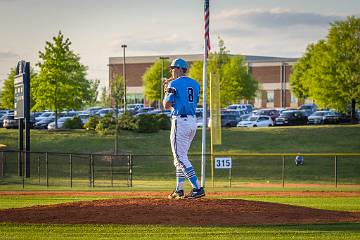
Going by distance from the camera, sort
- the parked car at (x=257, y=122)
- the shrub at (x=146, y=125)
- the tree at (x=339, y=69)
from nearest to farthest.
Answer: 1. the shrub at (x=146, y=125)
2. the tree at (x=339, y=69)
3. the parked car at (x=257, y=122)

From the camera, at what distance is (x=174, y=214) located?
1307cm

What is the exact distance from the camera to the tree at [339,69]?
58.5 metres

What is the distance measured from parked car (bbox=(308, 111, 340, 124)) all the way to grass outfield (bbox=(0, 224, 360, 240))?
51.7 m

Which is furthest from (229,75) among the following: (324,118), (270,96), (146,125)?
(270,96)

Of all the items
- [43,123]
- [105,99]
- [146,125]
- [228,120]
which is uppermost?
[105,99]

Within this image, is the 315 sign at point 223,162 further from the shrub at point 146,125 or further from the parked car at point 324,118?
the parked car at point 324,118

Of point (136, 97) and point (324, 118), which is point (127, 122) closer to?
point (324, 118)

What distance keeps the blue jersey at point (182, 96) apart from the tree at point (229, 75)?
1937 inches

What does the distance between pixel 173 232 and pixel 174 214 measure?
0.95 m

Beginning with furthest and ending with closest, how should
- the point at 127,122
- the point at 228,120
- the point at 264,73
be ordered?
the point at 264,73
the point at 228,120
the point at 127,122

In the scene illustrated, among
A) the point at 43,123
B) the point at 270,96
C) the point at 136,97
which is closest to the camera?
the point at 43,123

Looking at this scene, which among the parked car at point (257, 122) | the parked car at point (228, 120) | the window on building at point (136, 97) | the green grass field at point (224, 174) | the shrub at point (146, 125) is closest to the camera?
the green grass field at point (224, 174)

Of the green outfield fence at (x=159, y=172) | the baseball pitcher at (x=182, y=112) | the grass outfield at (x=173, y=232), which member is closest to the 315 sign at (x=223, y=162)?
the green outfield fence at (x=159, y=172)

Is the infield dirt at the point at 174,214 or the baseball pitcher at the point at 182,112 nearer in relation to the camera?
the infield dirt at the point at 174,214
